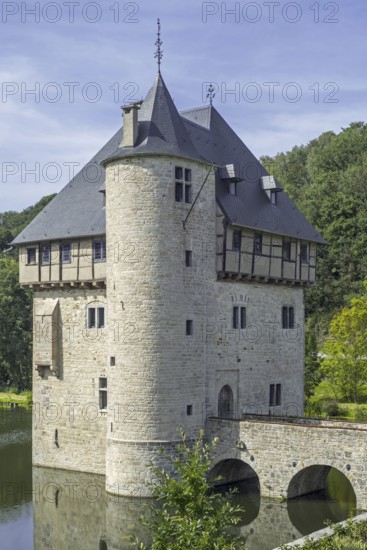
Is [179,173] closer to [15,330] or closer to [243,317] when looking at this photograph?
[243,317]

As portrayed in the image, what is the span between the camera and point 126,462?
2408cm

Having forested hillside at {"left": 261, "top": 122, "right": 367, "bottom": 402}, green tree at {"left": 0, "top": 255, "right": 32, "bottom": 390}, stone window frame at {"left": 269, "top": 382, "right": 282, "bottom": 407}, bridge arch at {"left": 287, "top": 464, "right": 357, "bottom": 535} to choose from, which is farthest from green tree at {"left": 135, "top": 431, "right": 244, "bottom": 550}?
green tree at {"left": 0, "top": 255, "right": 32, "bottom": 390}

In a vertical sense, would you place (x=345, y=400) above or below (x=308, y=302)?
below

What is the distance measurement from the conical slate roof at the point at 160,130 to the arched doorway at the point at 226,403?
27.3 ft

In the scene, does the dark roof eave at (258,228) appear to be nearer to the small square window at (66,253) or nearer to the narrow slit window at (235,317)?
the narrow slit window at (235,317)

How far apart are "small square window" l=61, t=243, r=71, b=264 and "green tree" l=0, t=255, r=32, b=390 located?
25856mm

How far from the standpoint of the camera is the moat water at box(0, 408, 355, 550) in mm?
20734

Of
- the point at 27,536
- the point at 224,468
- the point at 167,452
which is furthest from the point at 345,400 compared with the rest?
the point at 27,536

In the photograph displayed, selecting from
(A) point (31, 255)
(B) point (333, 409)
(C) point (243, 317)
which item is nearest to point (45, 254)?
(A) point (31, 255)

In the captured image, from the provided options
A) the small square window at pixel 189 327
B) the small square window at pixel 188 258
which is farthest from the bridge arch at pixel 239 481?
the small square window at pixel 188 258

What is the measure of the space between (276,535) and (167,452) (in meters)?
4.83

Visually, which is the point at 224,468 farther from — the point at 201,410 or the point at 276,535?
the point at 276,535

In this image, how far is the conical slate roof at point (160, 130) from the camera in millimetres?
24844

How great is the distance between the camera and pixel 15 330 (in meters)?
54.1
